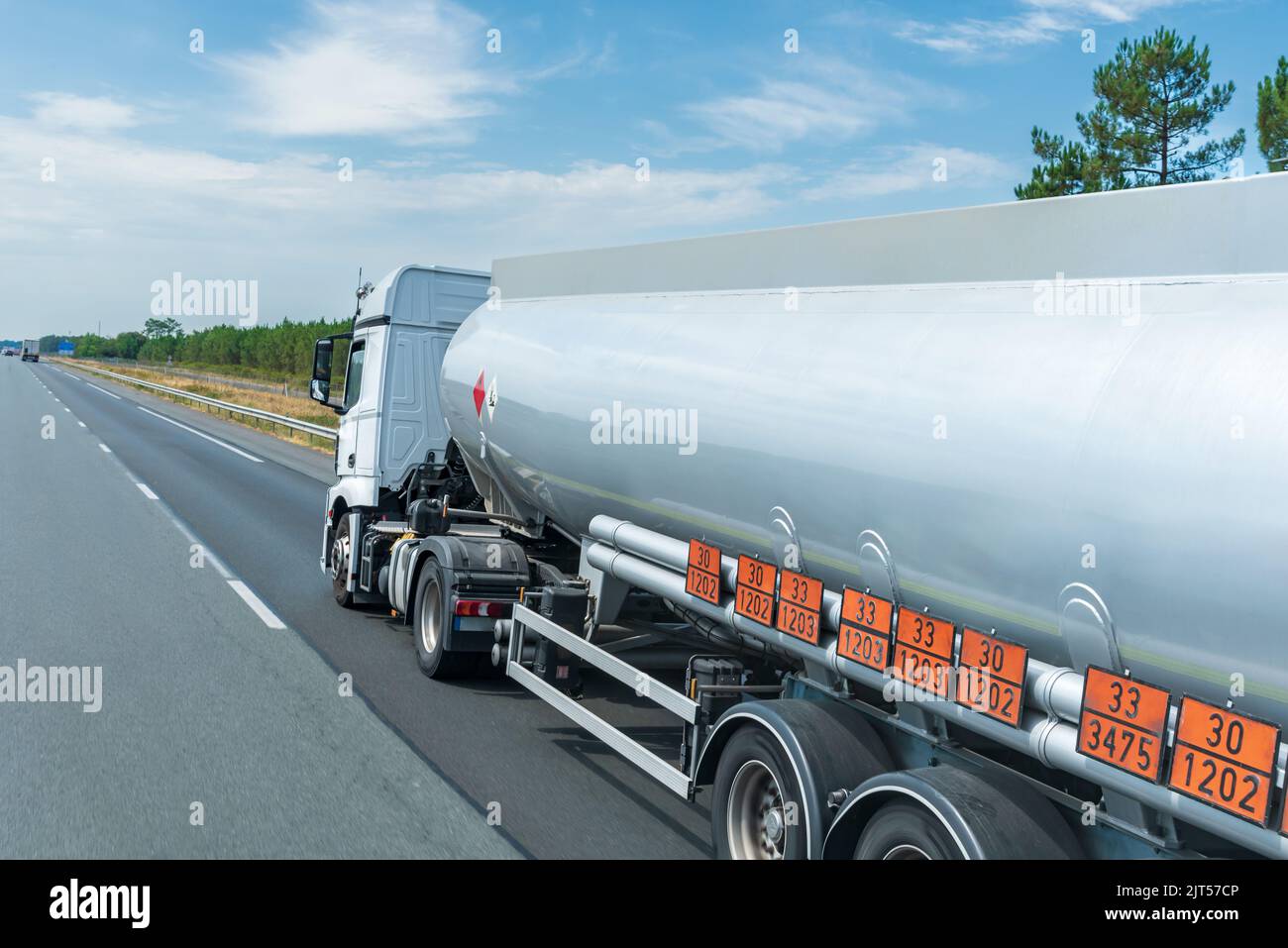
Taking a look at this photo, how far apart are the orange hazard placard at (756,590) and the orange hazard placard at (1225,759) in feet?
6.69

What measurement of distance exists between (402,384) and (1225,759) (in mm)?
8913

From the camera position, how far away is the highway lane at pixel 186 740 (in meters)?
5.39

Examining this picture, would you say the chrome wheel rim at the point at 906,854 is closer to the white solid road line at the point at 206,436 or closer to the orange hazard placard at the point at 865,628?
the orange hazard placard at the point at 865,628

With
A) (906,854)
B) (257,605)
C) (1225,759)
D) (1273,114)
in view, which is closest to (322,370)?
(257,605)

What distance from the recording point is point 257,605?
10922 mm

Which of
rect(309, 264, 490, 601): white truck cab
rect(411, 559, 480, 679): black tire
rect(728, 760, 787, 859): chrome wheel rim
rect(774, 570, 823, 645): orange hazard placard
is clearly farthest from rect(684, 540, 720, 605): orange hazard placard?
rect(309, 264, 490, 601): white truck cab

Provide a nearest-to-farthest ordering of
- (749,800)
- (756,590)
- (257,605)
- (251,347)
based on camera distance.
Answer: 1. (749,800)
2. (756,590)
3. (257,605)
4. (251,347)

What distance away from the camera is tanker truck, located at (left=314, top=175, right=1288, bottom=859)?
3.19 meters

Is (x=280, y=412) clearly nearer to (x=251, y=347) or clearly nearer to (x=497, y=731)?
(x=497, y=731)

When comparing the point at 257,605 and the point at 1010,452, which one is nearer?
the point at 1010,452

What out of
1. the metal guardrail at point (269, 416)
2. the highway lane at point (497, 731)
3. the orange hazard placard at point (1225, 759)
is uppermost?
the orange hazard placard at point (1225, 759)

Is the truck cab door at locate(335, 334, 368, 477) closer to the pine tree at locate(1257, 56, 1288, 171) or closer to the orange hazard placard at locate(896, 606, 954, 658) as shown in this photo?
the orange hazard placard at locate(896, 606, 954, 658)

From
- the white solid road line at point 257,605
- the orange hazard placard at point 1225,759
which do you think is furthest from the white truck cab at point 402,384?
the orange hazard placard at point 1225,759
